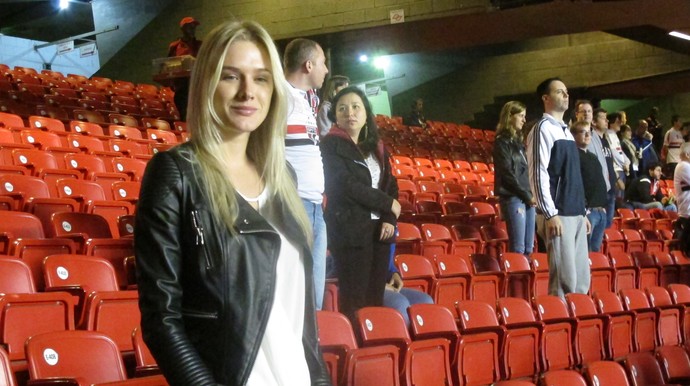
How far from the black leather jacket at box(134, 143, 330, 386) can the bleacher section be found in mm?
1093

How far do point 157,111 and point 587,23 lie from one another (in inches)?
254

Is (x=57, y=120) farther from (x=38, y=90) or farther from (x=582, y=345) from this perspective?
(x=582, y=345)

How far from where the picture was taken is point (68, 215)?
429 centimetres

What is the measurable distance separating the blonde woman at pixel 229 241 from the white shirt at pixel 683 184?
598cm

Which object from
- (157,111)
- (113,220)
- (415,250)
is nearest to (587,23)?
(157,111)

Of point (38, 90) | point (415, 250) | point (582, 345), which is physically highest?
point (38, 90)

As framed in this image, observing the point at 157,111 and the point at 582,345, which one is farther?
the point at 157,111

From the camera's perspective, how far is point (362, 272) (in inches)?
144

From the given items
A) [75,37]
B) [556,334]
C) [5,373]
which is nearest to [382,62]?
[75,37]

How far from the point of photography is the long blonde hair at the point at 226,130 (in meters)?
1.33

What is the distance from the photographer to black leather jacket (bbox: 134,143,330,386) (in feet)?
4.12

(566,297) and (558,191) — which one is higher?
(558,191)

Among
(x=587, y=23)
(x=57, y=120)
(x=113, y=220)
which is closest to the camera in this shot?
(x=113, y=220)

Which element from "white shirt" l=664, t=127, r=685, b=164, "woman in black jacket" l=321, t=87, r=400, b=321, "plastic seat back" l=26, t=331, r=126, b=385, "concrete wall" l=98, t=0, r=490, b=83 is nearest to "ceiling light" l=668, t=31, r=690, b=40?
"white shirt" l=664, t=127, r=685, b=164
